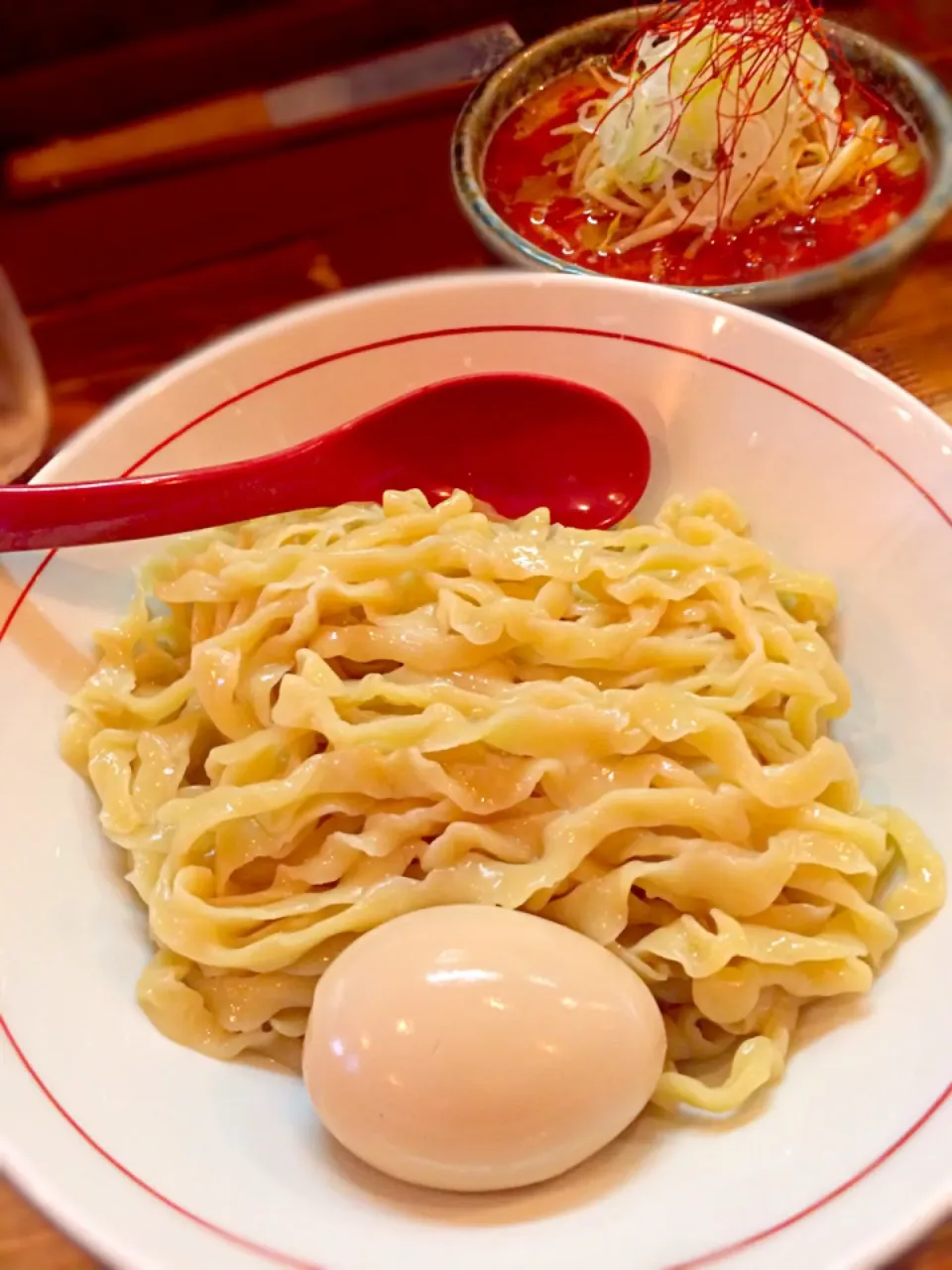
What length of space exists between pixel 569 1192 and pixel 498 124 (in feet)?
4.74

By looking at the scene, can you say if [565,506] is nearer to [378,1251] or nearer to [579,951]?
[579,951]

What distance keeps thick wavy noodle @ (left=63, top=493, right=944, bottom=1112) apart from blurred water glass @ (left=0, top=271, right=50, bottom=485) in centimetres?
60

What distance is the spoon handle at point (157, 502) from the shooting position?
103cm

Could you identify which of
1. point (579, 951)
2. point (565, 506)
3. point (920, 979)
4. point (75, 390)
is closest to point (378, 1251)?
point (579, 951)

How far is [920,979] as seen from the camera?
2.78ft

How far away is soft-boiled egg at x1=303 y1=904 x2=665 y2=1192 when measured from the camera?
0.76m

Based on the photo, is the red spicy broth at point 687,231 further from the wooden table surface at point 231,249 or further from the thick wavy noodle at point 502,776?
the thick wavy noodle at point 502,776

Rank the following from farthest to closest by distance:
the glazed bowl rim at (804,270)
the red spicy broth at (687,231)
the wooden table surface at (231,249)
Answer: the wooden table surface at (231,249) → the red spicy broth at (687,231) → the glazed bowl rim at (804,270)

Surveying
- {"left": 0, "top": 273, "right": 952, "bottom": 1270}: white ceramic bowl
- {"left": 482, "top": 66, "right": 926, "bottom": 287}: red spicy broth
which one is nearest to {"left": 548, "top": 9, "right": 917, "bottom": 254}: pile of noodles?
{"left": 482, "top": 66, "right": 926, "bottom": 287}: red spicy broth

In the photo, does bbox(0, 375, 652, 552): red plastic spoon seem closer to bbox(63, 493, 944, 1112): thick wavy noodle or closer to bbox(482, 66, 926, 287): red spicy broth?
bbox(63, 493, 944, 1112): thick wavy noodle

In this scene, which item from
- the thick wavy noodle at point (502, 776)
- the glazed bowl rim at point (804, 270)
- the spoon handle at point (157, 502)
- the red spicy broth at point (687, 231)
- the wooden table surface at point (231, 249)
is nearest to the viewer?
the thick wavy noodle at point (502, 776)

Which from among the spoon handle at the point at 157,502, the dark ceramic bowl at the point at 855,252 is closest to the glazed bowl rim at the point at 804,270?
the dark ceramic bowl at the point at 855,252

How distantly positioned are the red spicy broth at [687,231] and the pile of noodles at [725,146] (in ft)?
0.04

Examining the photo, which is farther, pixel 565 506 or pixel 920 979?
pixel 565 506
